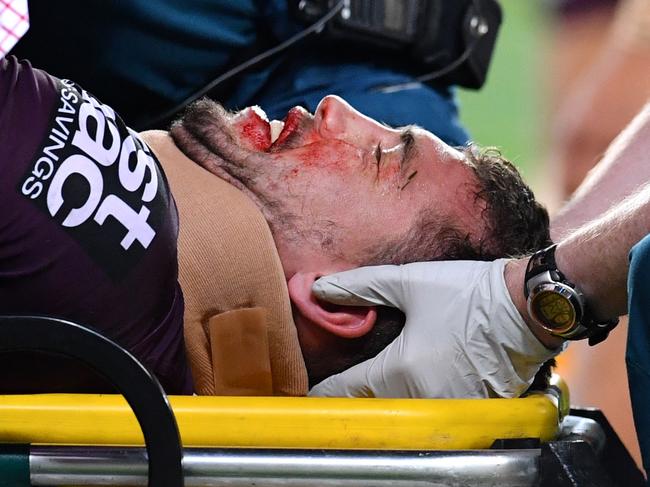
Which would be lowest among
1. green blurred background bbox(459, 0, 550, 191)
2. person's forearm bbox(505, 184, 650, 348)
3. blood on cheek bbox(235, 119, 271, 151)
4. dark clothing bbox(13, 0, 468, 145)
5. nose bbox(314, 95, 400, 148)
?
green blurred background bbox(459, 0, 550, 191)

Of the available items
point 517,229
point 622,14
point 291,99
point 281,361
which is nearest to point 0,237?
point 281,361

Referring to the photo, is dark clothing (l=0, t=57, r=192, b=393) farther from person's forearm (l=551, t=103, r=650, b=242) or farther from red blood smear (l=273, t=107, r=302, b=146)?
person's forearm (l=551, t=103, r=650, b=242)

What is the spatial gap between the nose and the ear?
0.18 meters

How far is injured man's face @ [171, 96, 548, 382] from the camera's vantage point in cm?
130

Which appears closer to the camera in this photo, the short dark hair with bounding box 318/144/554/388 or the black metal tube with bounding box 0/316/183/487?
the black metal tube with bounding box 0/316/183/487

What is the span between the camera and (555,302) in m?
1.15

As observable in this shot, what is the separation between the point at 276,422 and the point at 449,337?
23cm

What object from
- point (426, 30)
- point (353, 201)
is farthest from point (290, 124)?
point (426, 30)

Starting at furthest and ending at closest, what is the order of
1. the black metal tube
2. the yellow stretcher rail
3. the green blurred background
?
1. the green blurred background
2. the yellow stretcher rail
3. the black metal tube

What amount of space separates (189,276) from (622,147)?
738mm

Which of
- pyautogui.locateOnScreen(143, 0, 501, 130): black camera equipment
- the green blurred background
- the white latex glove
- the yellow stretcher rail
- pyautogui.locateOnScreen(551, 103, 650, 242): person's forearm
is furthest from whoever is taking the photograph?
A: the green blurred background

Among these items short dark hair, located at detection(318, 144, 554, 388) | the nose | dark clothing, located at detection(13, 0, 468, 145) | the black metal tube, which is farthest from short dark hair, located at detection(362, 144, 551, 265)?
dark clothing, located at detection(13, 0, 468, 145)

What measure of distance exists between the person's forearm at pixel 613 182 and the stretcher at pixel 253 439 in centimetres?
53

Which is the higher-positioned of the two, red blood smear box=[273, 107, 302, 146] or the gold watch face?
the gold watch face
